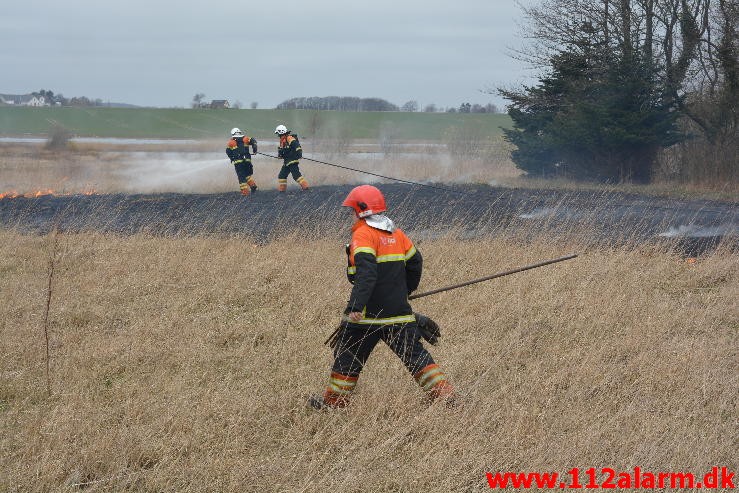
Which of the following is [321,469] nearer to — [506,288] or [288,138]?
[506,288]

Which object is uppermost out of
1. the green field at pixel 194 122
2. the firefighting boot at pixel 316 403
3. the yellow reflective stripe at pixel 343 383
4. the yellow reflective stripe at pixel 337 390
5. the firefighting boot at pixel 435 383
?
the green field at pixel 194 122

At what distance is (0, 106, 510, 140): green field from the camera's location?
57.0 metres

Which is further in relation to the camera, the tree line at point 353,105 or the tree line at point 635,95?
the tree line at point 353,105

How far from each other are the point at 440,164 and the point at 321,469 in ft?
76.4

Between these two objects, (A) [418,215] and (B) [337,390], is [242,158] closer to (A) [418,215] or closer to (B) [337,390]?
(A) [418,215]

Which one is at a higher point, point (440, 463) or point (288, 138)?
point (288, 138)

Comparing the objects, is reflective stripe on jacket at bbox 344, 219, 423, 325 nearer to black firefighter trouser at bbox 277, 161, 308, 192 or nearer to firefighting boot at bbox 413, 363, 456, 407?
firefighting boot at bbox 413, 363, 456, 407

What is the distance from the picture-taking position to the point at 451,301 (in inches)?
290

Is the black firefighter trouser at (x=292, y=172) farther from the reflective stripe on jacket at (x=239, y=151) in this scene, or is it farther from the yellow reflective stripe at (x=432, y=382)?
the yellow reflective stripe at (x=432, y=382)

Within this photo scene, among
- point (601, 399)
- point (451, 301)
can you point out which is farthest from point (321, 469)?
point (451, 301)

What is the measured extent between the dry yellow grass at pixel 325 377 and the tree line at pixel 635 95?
11737 mm

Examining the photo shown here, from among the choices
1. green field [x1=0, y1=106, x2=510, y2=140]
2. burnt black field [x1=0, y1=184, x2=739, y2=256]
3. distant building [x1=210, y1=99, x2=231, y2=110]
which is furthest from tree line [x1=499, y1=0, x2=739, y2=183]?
distant building [x1=210, y1=99, x2=231, y2=110]

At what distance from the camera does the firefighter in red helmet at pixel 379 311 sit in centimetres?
457

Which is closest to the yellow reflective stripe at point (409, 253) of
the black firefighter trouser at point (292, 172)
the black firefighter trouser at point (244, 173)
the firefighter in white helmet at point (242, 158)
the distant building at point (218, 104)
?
the black firefighter trouser at point (292, 172)
